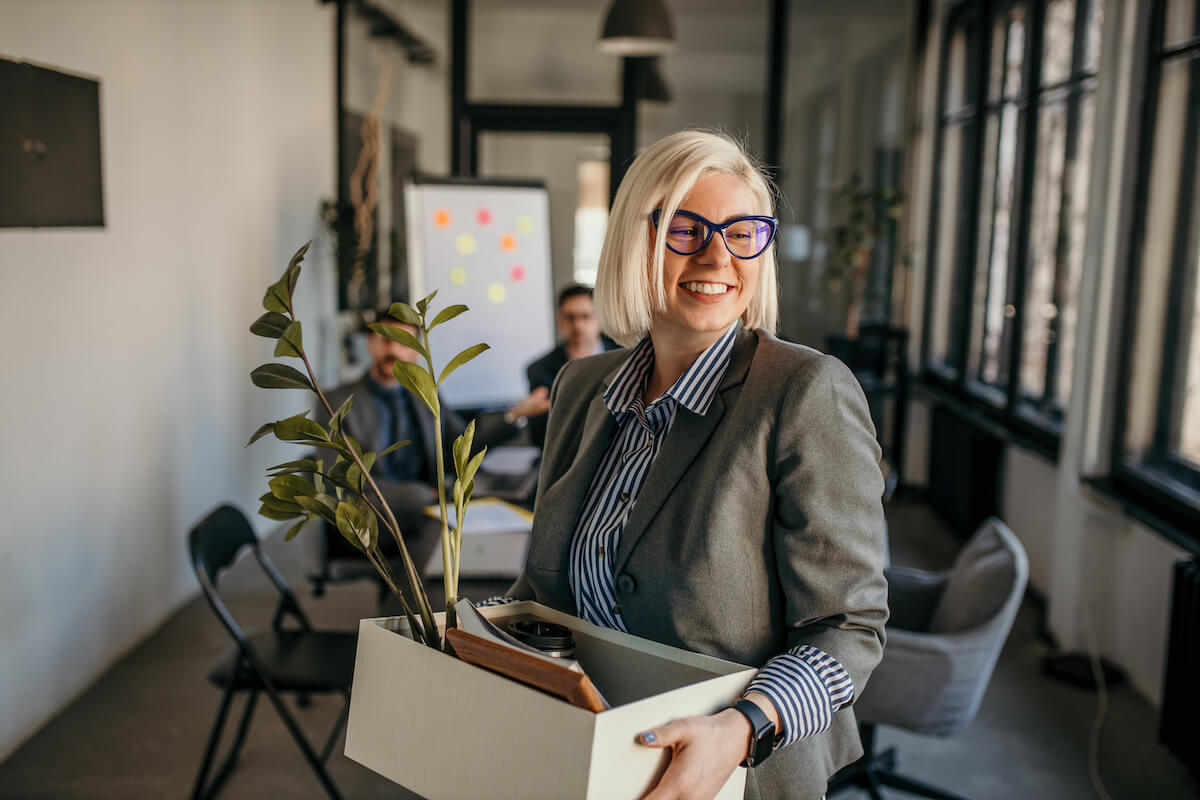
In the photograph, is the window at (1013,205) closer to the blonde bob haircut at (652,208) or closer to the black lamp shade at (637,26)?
the black lamp shade at (637,26)

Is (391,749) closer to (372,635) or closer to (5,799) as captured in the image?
(372,635)

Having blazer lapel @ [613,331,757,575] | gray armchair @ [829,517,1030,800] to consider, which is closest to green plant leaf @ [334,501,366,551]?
blazer lapel @ [613,331,757,575]

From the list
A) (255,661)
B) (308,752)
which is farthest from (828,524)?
(308,752)

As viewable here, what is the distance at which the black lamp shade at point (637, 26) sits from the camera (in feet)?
19.4

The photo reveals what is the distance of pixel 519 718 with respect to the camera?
39.8 inches

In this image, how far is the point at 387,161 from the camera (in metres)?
7.62

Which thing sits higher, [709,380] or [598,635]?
[709,380]

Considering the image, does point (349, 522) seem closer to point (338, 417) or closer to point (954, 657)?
point (338, 417)

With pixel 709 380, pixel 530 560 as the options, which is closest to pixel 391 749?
pixel 530 560

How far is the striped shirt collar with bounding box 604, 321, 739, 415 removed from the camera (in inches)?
52.5

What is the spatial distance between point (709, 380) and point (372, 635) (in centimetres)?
52

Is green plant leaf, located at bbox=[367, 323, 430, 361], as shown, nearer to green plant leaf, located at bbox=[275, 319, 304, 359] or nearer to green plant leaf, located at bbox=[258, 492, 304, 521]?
green plant leaf, located at bbox=[275, 319, 304, 359]

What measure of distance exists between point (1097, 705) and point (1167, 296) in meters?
1.55

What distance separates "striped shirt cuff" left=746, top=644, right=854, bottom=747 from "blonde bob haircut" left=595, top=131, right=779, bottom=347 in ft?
1.55
